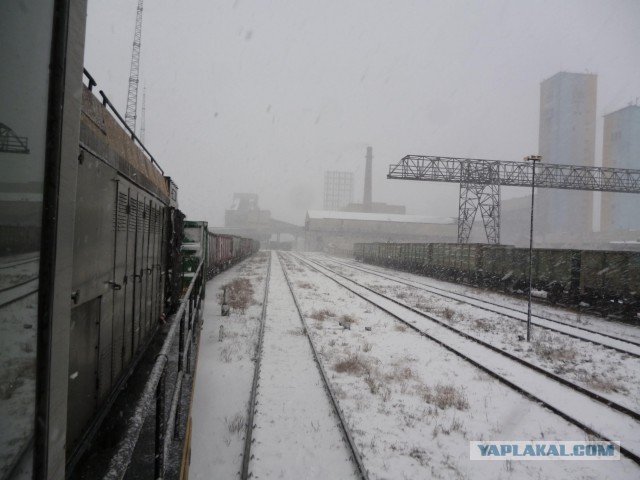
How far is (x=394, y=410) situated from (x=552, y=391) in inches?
114

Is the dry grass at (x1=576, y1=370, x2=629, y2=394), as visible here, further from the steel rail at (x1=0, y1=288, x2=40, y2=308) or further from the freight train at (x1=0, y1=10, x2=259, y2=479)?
the steel rail at (x1=0, y1=288, x2=40, y2=308)

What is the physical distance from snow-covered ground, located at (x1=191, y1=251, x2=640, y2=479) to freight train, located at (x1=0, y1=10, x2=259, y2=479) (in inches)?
31.3

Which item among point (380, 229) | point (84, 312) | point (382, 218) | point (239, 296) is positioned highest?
point (382, 218)

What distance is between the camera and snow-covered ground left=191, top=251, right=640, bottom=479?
4270 mm

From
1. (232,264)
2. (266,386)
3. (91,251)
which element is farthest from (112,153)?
(232,264)

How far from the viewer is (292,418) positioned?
5203 mm

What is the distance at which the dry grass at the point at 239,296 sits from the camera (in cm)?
1301

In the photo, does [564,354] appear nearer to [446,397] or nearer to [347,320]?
[446,397]

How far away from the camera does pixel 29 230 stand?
129cm

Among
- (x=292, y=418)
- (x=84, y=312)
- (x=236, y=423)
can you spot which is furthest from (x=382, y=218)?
(x=84, y=312)

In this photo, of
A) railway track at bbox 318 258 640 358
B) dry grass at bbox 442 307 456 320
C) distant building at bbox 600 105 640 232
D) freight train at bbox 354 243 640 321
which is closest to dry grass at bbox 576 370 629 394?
railway track at bbox 318 258 640 358

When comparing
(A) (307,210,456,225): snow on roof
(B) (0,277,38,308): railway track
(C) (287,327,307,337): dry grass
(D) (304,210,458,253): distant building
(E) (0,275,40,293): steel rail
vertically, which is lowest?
(C) (287,327,307,337): dry grass

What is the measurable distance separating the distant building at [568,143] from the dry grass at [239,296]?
7159cm

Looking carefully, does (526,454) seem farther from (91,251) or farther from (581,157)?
A: (581,157)
